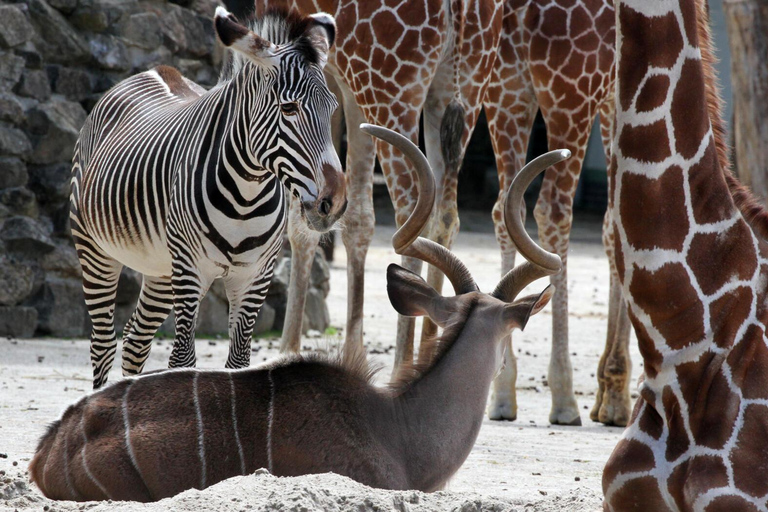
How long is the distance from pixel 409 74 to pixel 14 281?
4.59 m

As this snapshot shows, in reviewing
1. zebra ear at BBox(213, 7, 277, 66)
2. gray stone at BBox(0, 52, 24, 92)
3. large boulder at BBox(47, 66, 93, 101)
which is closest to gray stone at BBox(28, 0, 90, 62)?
large boulder at BBox(47, 66, 93, 101)

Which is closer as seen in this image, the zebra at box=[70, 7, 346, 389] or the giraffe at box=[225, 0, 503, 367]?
the zebra at box=[70, 7, 346, 389]

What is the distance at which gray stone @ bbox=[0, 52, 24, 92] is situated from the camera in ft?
31.1

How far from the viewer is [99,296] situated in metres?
6.38

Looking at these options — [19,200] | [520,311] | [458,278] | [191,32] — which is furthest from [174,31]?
[520,311]

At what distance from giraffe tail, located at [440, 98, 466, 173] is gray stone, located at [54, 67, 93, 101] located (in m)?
4.63

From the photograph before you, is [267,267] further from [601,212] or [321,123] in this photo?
[601,212]

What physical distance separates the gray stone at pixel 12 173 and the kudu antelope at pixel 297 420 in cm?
565

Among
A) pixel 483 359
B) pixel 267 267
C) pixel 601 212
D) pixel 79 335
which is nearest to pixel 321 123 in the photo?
pixel 267 267

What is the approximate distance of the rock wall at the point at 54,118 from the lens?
946 cm

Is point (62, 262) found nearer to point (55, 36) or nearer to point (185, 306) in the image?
point (55, 36)

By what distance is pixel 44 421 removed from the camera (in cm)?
617

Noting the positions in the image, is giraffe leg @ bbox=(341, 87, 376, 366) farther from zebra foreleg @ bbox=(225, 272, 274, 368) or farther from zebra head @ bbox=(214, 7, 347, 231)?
zebra head @ bbox=(214, 7, 347, 231)

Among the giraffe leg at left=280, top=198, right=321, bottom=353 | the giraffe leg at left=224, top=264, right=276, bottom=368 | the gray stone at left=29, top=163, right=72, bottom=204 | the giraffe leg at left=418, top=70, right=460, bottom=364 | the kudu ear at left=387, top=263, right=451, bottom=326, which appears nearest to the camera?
the kudu ear at left=387, top=263, right=451, bottom=326
